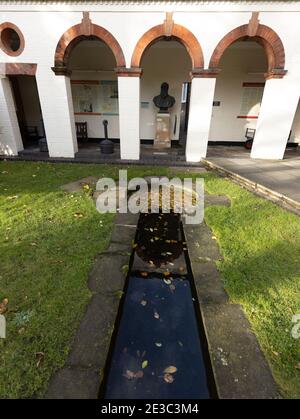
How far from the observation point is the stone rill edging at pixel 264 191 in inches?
179

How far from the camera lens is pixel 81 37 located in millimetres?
6754

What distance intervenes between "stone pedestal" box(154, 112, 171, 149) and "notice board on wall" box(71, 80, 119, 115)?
1.92 meters

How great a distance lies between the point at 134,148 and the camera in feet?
25.0

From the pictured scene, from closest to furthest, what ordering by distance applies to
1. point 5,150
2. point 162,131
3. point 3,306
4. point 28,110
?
point 3,306
point 5,150
point 162,131
point 28,110

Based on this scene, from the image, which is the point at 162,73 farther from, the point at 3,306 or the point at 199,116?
the point at 3,306

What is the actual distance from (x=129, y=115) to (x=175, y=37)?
2388mm

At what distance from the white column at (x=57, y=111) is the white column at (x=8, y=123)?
1082 mm

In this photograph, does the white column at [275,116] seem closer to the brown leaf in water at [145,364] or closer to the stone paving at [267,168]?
the stone paving at [267,168]

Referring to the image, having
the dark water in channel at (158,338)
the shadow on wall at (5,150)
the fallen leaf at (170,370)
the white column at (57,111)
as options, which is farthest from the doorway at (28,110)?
the fallen leaf at (170,370)

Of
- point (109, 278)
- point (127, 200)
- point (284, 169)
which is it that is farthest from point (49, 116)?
point (284, 169)

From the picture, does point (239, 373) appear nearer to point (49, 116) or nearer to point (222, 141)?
point (49, 116)

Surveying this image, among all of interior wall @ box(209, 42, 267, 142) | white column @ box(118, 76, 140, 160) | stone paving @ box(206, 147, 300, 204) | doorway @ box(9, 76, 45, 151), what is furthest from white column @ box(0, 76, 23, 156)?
interior wall @ box(209, 42, 267, 142)

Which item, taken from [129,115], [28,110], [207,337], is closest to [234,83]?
[129,115]

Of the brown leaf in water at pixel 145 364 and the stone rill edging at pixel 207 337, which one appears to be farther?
the brown leaf in water at pixel 145 364
